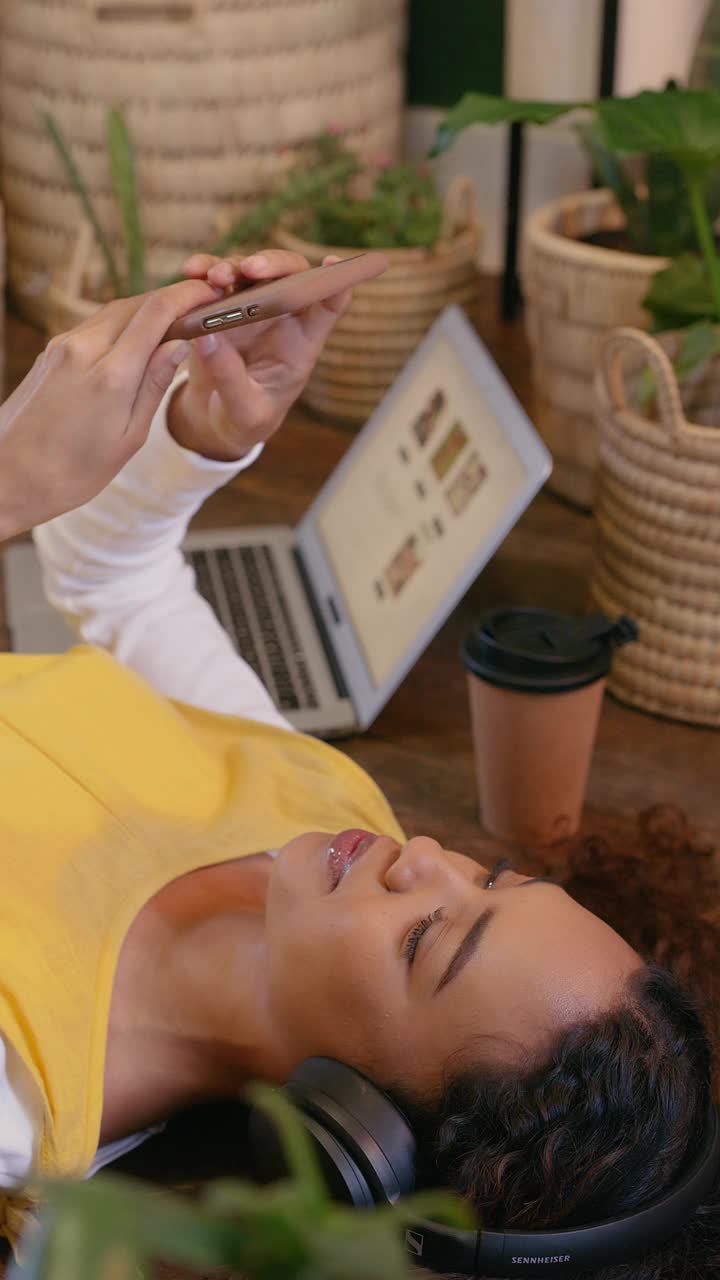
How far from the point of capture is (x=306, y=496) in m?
1.60

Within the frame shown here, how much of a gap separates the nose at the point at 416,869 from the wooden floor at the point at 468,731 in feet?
0.99

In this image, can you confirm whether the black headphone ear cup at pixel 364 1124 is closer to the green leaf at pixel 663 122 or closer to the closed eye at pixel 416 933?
the closed eye at pixel 416 933

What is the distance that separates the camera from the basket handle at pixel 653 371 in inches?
45.1

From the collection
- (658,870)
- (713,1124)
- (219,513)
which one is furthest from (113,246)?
(713,1124)

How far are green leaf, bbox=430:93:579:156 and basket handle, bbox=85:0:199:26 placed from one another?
747 millimetres

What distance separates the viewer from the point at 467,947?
0.72m

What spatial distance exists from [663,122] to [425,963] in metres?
0.78

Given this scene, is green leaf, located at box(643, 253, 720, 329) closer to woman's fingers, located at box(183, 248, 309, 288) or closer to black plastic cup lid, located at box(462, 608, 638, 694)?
black plastic cup lid, located at box(462, 608, 638, 694)

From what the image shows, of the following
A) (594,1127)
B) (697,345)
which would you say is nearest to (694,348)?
(697,345)

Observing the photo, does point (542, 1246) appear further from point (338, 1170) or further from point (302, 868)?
point (302, 868)

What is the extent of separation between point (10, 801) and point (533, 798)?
0.42 metres

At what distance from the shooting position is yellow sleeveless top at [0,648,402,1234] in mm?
742

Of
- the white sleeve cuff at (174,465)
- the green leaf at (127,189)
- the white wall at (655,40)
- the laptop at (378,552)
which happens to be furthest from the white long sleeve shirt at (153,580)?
the white wall at (655,40)

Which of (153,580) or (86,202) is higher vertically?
(86,202)
